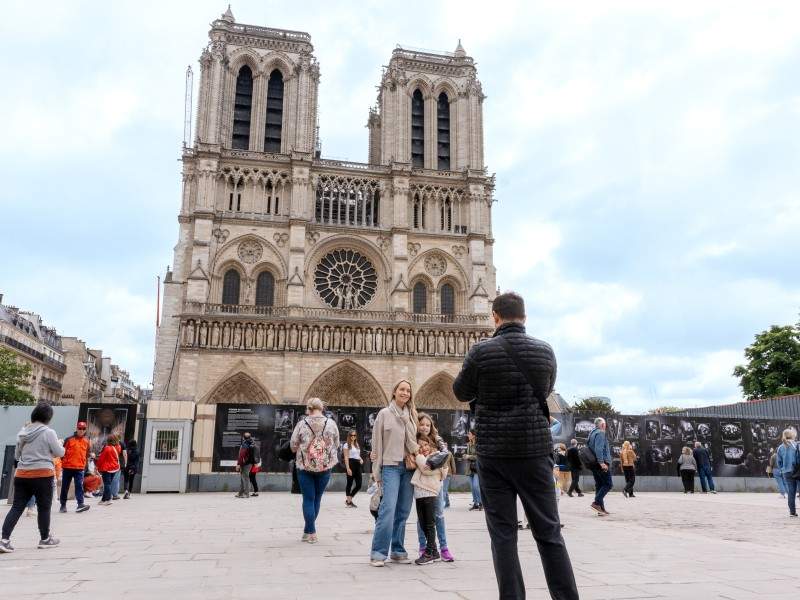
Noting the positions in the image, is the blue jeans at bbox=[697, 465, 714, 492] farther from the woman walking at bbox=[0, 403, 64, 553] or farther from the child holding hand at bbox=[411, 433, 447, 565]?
the woman walking at bbox=[0, 403, 64, 553]

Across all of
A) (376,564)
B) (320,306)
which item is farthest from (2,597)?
(320,306)

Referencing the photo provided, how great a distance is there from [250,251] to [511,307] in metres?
31.1

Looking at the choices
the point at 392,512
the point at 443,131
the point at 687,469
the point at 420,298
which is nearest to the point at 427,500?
the point at 392,512

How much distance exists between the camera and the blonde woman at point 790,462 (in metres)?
9.75

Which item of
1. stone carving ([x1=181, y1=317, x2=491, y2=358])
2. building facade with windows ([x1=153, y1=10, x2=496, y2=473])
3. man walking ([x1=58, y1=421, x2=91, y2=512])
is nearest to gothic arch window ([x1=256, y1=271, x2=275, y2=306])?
building facade with windows ([x1=153, y1=10, x2=496, y2=473])

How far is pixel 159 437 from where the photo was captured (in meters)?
15.4

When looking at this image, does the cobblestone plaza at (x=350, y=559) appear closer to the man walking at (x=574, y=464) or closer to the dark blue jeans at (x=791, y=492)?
the dark blue jeans at (x=791, y=492)

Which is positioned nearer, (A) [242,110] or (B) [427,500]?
(B) [427,500]

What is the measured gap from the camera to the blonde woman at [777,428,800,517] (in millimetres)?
9750

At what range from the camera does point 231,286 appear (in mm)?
33156

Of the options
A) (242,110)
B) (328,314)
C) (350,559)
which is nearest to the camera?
(350,559)

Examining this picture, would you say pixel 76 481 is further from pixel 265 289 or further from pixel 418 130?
pixel 418 130

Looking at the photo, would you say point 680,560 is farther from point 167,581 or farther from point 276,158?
point 276,158

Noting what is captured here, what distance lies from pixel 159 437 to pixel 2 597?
39.4 feet
